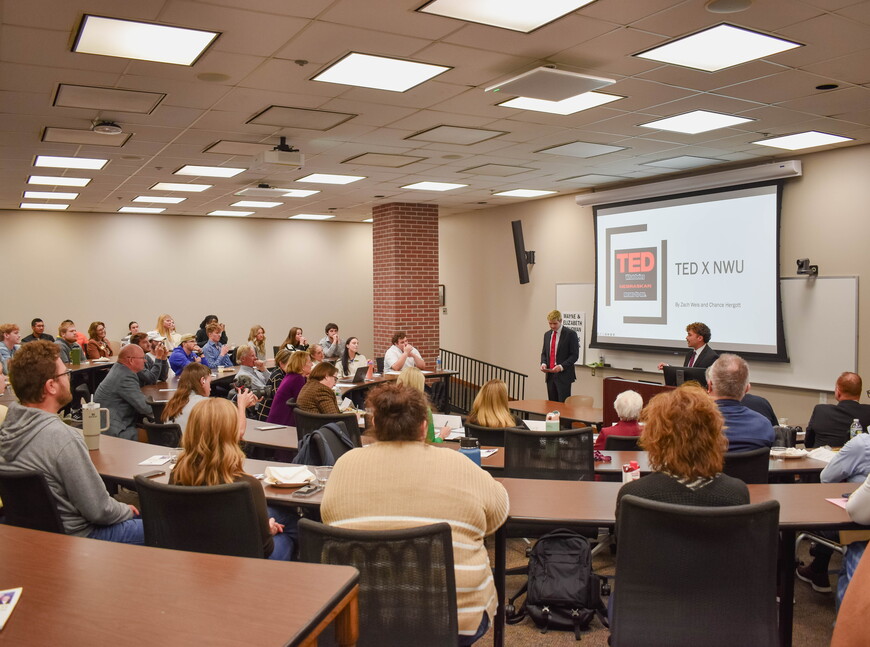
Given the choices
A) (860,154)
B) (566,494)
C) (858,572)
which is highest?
(860,154)

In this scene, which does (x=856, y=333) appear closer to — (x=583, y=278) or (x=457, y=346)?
(x=583, y=278)

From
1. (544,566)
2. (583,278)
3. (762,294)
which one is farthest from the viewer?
(583,278)

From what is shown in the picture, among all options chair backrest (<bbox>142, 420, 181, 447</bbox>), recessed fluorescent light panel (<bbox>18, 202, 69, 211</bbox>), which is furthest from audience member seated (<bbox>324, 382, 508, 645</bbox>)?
recessed fluorescent light panel (<bbox>18, 202, 69, 211</bbox>)

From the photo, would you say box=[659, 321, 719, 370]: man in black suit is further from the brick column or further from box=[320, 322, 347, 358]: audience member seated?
the brick column

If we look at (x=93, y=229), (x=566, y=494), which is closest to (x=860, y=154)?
(x=566, y=494)

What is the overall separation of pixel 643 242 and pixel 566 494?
271 inches

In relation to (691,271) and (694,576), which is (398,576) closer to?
(694,576)

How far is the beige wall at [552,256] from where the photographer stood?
7.28 m

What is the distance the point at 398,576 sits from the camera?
7.18 feet

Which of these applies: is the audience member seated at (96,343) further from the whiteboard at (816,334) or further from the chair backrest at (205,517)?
the whiteboard at (816,334)

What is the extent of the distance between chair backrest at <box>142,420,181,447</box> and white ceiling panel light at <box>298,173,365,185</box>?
15.6ft

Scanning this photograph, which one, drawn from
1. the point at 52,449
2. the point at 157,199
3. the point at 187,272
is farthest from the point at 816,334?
the point at 187,272

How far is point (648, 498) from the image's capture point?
2.48 metres

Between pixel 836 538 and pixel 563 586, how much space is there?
201cm
